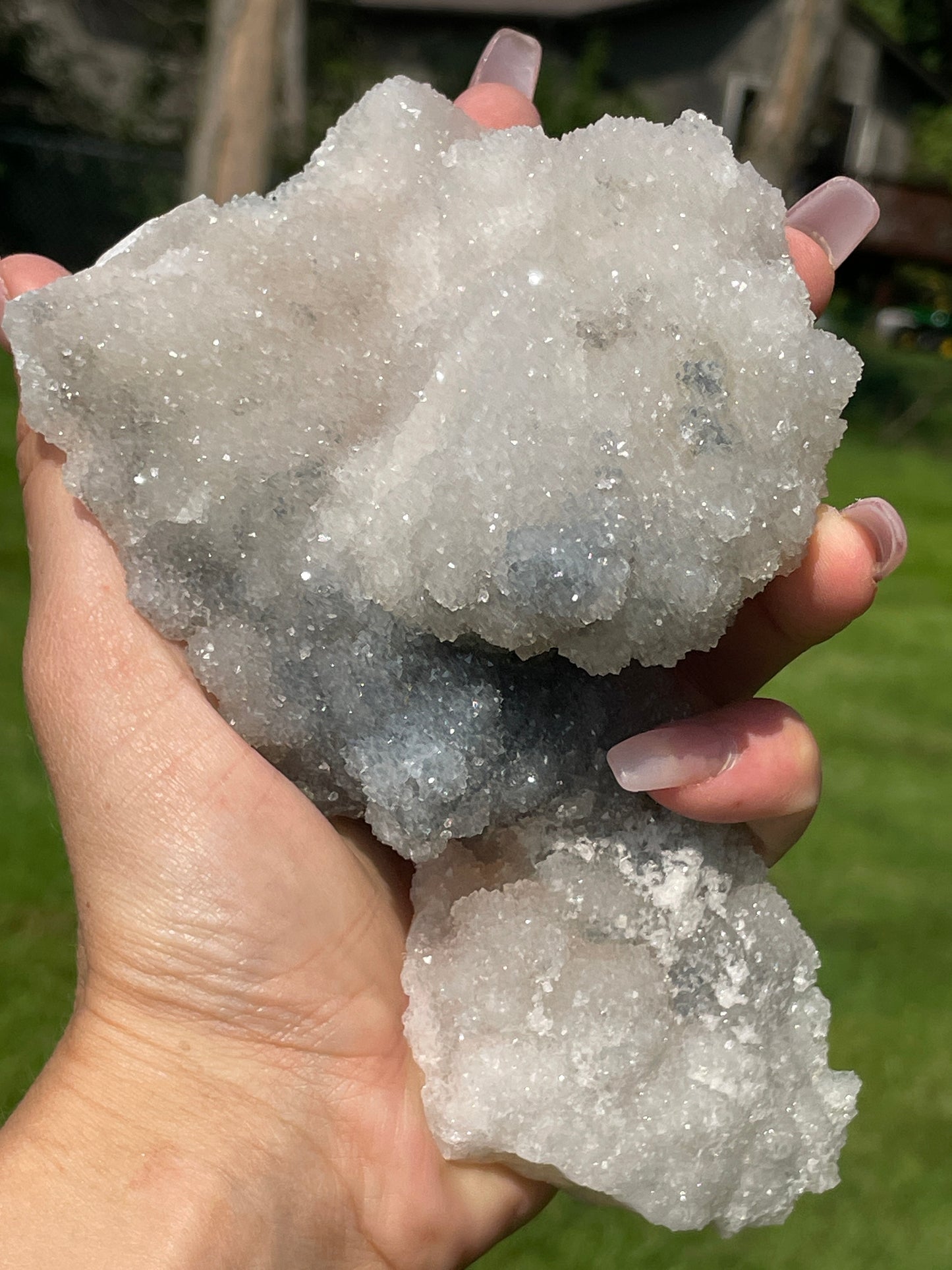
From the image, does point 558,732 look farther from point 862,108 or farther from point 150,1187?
point 862,108

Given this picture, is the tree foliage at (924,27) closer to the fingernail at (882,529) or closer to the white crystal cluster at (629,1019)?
the fingernail at (882,529)

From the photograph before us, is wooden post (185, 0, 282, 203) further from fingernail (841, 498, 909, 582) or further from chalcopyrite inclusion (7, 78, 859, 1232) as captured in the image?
fingernail (841, 498, 909, 582)

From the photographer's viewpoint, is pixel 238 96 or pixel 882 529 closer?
pixel 882 529

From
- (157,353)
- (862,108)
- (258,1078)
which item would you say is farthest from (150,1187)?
(862,108)

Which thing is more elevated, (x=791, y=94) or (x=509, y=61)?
(x=509, y=61)

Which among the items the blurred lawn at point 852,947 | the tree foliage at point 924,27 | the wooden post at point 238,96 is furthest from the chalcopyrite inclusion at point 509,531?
the tree foliage at point 924,27

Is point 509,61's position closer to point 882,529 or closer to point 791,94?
A: point 882,529

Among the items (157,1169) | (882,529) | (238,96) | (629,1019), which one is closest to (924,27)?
(238,96)
